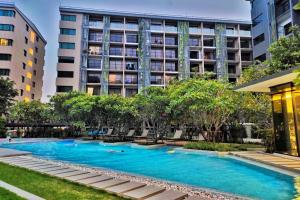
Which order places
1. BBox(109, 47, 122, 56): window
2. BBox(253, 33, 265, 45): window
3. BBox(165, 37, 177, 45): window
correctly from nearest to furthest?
BBox(253, 33, 265, 45): window, BBox(109, 47, 122, 56): window, BBox(165, 37, 177, 45): window

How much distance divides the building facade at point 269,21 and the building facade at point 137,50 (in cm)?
727

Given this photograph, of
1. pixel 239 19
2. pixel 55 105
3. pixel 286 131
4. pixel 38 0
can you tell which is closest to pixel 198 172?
pixel 286 131

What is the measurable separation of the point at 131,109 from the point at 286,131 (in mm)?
12788

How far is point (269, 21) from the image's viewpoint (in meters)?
30.6

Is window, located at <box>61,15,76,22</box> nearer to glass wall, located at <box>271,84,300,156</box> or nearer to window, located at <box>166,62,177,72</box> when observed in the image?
window, located at <box>166,62,177,72</box>

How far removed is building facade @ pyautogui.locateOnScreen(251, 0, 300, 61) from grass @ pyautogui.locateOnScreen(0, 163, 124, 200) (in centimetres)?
2776

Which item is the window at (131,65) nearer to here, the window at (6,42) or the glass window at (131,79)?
the glass window at (131,79)

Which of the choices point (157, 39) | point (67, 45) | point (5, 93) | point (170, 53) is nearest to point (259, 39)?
point (170, 53)

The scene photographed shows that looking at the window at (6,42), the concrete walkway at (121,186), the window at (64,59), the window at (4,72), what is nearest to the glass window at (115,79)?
the window at (64,59)

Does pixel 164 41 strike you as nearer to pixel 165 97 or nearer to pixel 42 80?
pixel 165 97

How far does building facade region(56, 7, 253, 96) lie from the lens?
39.7 metres

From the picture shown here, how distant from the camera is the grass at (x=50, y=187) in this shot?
493 cm

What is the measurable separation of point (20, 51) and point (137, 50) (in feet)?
62.9

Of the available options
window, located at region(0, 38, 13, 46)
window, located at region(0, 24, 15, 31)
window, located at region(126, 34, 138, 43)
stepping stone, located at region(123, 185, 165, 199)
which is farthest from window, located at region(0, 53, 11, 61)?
stepping stone, located at region(123, 185, 165, 199)
